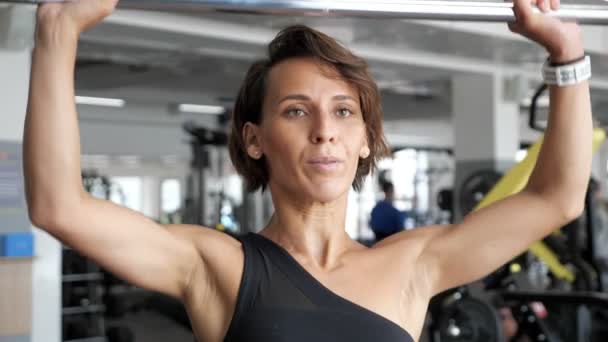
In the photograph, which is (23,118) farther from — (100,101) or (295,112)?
(100,101)

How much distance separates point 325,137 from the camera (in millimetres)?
1021

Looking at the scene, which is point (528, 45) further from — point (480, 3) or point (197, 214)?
point (480, 3)

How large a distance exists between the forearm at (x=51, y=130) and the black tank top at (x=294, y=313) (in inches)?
10.4

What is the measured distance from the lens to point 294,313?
39.1 inches

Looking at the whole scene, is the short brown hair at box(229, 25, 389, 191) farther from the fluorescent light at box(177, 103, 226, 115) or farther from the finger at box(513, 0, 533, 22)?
the fluorescent light at box(177, 103, 226, 115)

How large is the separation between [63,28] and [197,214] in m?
7.38

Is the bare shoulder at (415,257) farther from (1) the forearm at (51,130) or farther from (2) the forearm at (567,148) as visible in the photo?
(1) the forearm at (51,130)

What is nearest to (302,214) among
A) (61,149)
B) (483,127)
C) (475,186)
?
(61,149)

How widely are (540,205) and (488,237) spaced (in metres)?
0.08

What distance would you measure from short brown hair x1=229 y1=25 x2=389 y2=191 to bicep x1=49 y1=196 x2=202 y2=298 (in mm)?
180

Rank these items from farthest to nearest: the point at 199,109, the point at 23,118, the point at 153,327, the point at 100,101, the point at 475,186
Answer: the point at 199,109, the point at 100,101, the point at 153,327, the point at 475,186, the point at 23,118

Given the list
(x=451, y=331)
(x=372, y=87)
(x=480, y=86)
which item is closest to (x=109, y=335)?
(x=451, y=331)

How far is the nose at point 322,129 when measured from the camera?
102 cm

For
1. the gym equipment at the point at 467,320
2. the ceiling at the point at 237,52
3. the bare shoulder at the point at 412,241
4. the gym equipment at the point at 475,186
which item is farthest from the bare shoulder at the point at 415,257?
the gym equipment at the point at 475,186
